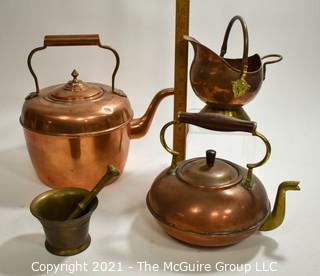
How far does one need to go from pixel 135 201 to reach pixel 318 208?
0.49m

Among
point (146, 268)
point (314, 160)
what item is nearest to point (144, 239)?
point (146, 268)

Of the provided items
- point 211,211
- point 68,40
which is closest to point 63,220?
point 211,211

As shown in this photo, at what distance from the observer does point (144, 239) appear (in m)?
0.96

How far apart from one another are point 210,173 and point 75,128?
36 centimetres

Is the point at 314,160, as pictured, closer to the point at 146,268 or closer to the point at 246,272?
the point at 246,272

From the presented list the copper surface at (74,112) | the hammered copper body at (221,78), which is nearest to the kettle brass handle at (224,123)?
the hammered copper body at (221,78)

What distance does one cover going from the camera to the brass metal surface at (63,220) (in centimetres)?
84

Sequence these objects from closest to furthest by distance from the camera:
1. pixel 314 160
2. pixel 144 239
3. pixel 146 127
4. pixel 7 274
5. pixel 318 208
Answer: pixel 7 274, pixel 144 239, pixel 318 208, pixel 146 127, pixel 314 160

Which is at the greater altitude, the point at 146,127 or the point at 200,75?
the point at 200,75

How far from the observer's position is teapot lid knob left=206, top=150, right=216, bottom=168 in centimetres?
90

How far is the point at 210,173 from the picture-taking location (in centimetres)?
89

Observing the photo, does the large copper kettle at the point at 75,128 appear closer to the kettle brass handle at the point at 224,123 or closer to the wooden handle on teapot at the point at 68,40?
the wooden handle on teapot at the point at 68,40

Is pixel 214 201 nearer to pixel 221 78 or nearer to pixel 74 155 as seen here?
pixel 221 78

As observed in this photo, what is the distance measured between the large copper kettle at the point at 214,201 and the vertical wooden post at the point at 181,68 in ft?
0.84
